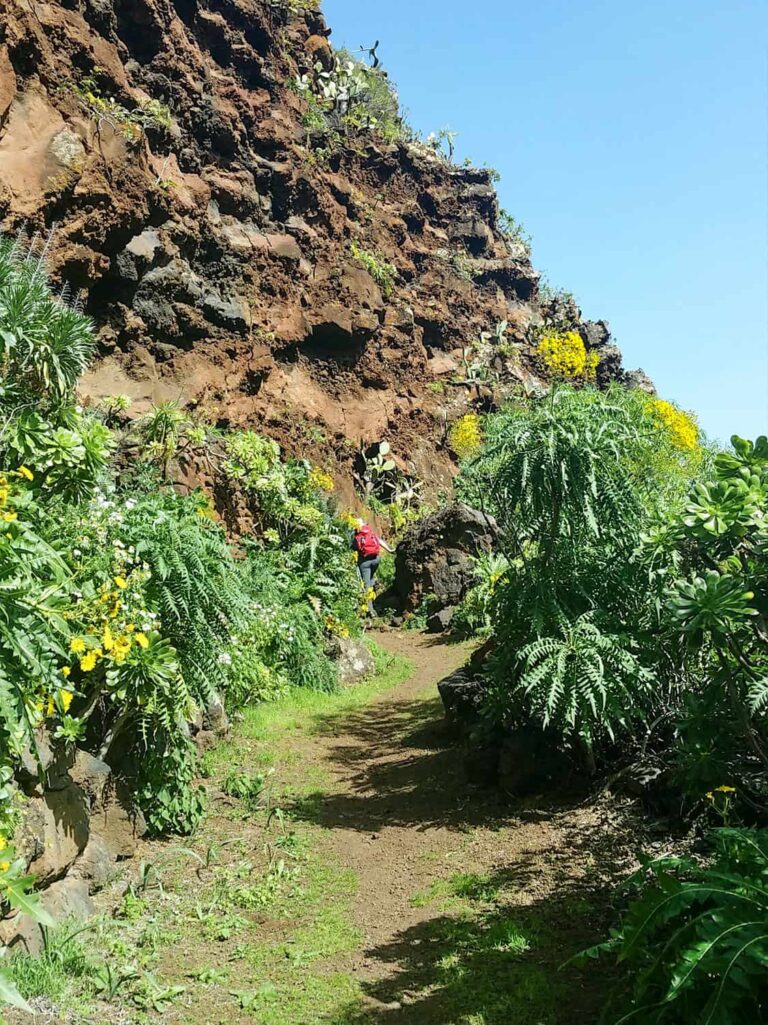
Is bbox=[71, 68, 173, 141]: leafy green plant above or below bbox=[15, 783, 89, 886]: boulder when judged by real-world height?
above

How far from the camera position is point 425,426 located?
22.0 meters

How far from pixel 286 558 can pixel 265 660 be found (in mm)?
2581

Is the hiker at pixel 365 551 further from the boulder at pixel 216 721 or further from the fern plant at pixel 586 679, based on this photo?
the fern plant at pixel 586 679

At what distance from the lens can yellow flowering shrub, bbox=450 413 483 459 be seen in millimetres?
21219

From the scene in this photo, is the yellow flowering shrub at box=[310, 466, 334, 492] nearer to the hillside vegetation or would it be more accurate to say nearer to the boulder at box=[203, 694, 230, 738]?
the hillside vegetation

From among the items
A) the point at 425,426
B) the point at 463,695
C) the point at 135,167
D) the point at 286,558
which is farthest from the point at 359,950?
the point at 425,426

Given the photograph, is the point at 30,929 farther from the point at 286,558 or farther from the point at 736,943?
the point at 286,558

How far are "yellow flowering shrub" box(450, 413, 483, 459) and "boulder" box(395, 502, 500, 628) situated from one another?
6218 millimetres

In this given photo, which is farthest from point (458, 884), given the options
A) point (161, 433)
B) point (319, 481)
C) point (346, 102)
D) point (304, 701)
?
Answer: point (346, 102)

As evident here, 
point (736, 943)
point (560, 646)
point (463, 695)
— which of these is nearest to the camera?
point (736, 943)

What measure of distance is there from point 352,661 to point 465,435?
39.8 ft

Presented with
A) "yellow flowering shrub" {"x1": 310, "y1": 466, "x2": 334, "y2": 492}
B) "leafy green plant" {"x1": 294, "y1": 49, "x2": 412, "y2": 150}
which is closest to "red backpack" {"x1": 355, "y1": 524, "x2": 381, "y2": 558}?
"yellow flowering shrub" {"x1": 310, "y1": 466, "x2": 334, "y2": 492}

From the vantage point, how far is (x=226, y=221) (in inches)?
600

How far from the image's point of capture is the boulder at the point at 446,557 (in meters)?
14.5
